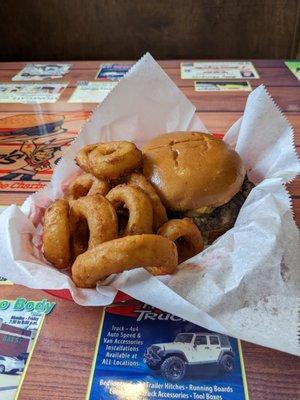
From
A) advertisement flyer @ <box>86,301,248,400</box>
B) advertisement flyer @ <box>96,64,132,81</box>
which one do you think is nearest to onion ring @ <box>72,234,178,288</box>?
advertisement flyer @ <box>86,301,248,400</box>

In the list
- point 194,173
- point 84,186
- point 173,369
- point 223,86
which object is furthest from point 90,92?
point 173,369

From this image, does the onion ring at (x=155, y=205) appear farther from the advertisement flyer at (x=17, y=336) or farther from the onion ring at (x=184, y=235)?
the advertisement flyer at (x=17, y=336)

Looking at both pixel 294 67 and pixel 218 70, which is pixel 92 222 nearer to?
pixel 218 70

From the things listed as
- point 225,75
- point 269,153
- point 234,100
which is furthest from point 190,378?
point 225,75

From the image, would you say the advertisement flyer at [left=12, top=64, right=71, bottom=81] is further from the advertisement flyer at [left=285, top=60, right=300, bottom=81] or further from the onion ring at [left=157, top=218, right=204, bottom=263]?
the onion ring at [left=157, top=218, right=204, bottom=263]

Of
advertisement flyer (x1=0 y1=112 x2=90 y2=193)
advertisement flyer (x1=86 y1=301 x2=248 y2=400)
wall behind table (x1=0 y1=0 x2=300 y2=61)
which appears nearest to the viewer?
advertisement flyer (x1=86 y1=301 x2=248 y2=400)

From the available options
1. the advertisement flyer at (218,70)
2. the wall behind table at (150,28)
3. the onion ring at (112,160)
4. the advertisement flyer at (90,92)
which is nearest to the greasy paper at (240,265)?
the onion ring at (112,160)
